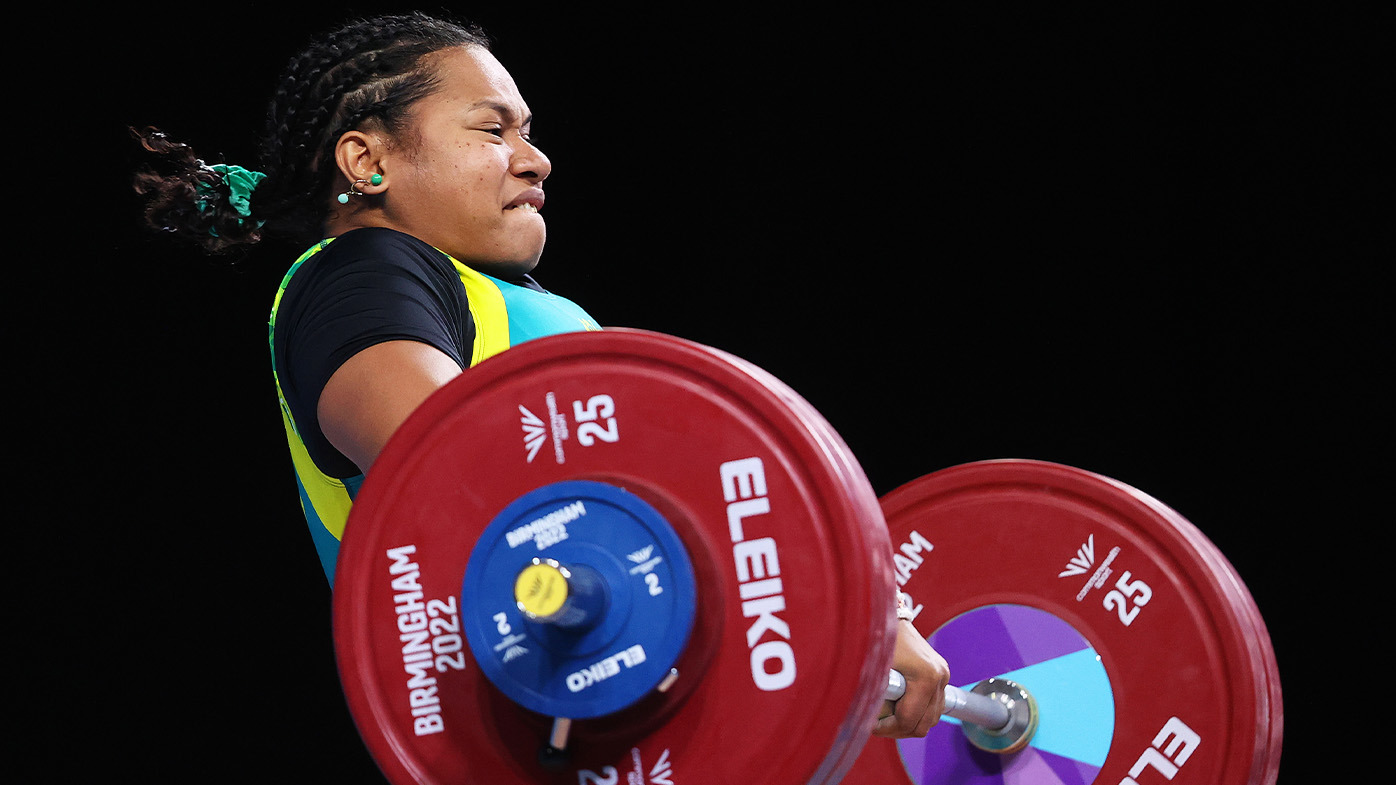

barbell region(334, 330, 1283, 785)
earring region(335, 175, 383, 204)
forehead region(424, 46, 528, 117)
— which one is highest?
forehead region(424, 46, 528, 117)

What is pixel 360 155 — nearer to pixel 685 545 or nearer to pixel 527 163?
pixel 527 163

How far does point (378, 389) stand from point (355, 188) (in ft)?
2.18

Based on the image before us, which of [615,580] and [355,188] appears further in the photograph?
[355,188]

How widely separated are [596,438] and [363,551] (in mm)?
245

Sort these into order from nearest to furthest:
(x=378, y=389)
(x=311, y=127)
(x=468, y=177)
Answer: (x=378, y=389), (x=468, y=177), (x=311, y=127)

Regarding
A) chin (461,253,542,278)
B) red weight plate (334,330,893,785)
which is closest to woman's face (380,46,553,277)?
chin (461,253,542,278)

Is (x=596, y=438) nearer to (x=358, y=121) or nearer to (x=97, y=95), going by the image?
(x=358, y=121)

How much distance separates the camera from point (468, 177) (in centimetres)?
173

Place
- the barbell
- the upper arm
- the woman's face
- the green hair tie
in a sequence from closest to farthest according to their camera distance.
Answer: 1. the barbell
2. the upper arm
3. the woman's face
4. the green hair tie

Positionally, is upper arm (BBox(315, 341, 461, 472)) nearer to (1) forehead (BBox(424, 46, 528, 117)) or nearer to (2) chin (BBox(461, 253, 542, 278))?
(2) chin (BBox(461, 253, 542, 278))

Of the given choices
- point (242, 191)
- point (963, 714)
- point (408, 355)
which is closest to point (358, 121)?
point (242, 191)

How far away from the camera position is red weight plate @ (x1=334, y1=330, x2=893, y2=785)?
1.03 meters

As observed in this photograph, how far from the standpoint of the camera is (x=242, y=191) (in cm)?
201

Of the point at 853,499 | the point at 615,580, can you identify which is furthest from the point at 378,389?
the point at 853,499
